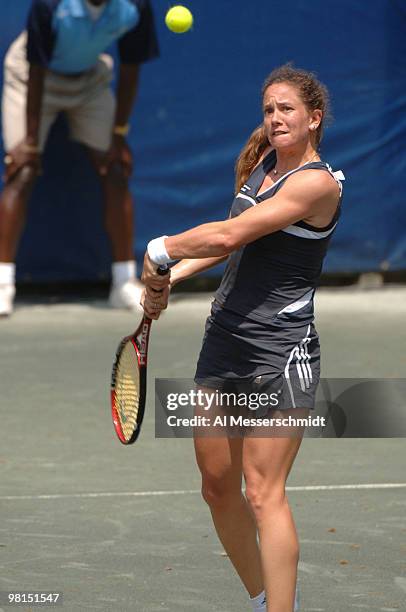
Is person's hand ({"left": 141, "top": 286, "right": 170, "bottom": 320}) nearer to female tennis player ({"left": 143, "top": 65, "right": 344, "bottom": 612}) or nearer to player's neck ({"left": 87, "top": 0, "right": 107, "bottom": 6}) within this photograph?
female tennis player ({"left": 143, "top": 65, "right": 344, "bottom": 612})

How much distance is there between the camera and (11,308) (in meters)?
10.2

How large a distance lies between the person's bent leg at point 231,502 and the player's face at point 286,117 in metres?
0.89

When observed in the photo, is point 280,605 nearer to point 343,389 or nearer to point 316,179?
point 316,179

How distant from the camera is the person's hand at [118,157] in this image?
33.5ft

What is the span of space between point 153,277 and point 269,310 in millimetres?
349

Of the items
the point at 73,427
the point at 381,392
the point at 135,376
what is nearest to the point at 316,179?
the point at 135,376

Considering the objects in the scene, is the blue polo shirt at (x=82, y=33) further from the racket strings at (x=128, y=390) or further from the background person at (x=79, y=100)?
the racket strings at (x=128, y=390)

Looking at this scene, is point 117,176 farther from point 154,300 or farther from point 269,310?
point 269,310

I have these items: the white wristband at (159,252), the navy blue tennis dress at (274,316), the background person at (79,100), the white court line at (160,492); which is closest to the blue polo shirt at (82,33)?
the background person at (79,100)

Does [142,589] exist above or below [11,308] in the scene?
below

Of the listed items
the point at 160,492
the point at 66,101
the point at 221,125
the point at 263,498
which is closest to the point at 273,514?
the point at 263,498

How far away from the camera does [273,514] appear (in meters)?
4.09

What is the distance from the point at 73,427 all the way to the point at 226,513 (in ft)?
9.31

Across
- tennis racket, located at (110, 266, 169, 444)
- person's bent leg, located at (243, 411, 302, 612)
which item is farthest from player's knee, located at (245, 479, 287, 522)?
tennis racket, located at (110, 266, 169, 444)
